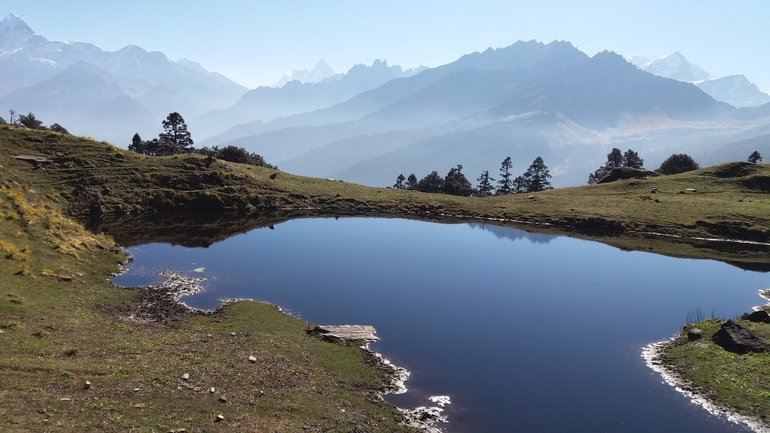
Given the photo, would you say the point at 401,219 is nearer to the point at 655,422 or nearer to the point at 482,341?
the point at 482,341

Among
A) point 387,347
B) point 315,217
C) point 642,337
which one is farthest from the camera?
point 315,217

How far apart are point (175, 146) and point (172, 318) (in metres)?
150

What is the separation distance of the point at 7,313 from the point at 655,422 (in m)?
39.5

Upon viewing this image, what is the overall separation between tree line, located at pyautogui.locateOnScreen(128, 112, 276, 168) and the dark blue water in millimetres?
63882

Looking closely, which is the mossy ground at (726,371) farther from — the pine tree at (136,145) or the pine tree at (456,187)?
the pine tree at (136,145)

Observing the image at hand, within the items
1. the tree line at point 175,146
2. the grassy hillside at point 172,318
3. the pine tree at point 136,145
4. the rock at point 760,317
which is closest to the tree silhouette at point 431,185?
the tree line at point 175,146

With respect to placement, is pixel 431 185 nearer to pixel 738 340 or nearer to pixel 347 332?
pixel 347 332

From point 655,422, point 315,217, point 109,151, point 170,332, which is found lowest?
point 655,422

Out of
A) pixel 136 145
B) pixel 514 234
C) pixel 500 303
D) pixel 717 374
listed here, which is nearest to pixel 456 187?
pixel 514 234

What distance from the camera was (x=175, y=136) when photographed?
184875 mm

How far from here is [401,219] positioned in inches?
4031

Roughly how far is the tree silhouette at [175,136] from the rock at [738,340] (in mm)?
168183

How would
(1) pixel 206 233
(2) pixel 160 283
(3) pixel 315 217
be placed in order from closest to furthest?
(2) pixel 160 283 → (1) pixel 206 233 → (3) pixel 315 217

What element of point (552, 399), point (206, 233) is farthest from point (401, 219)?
point (552, 399)
